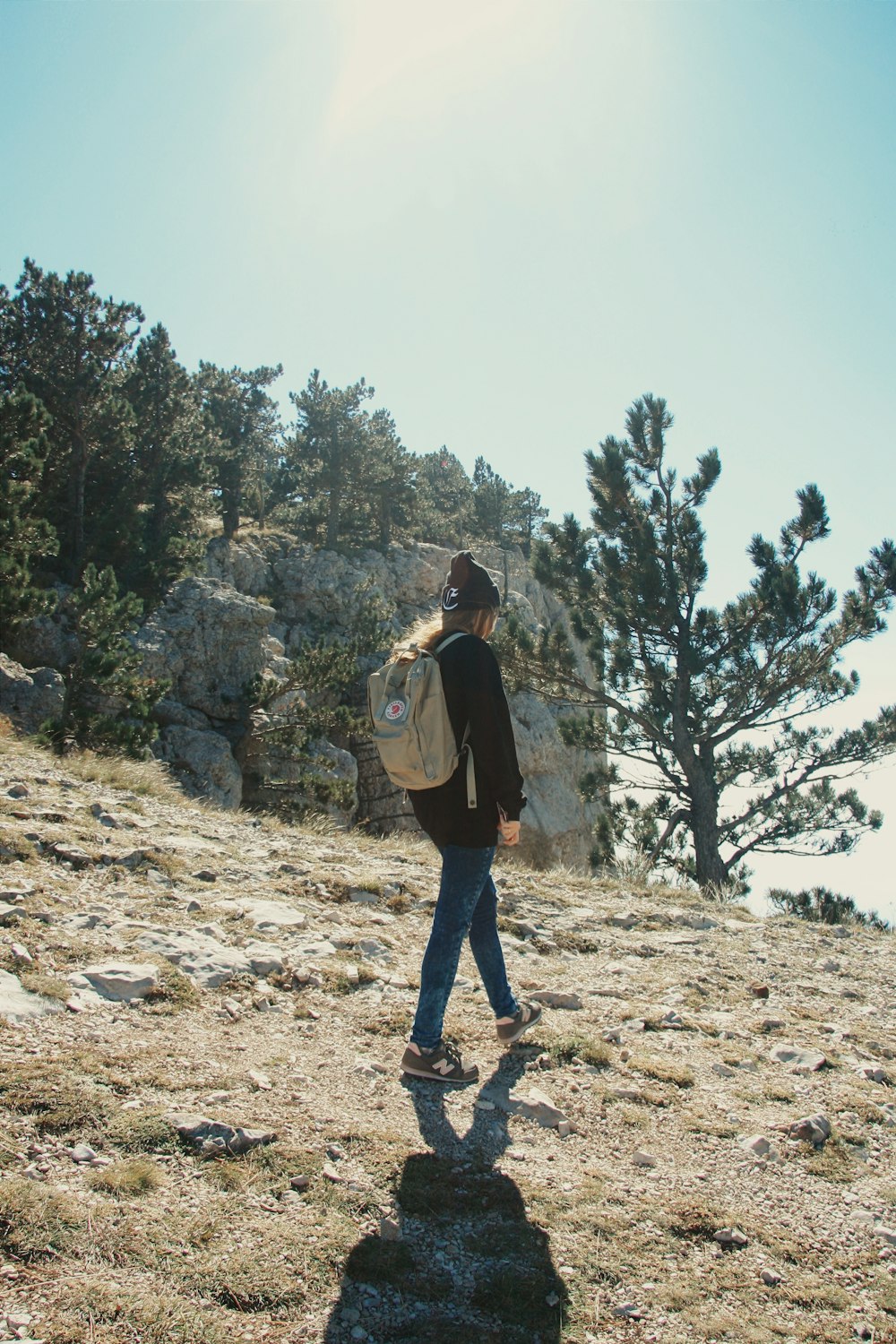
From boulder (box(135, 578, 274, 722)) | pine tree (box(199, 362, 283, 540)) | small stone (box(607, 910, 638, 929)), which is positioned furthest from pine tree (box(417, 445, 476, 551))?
small stone (box(607, 910, 638, 929))

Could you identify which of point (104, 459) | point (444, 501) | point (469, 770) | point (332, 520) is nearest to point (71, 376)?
point (104, 459)

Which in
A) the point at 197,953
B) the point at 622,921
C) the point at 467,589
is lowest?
the point at 197,953

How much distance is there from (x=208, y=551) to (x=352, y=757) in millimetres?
11269

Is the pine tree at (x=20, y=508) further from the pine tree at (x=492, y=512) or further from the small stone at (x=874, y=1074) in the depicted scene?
the pine tree at (x=492, y=512)

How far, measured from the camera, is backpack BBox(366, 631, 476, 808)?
3525mm

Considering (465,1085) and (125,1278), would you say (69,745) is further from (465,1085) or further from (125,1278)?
(125,1278)

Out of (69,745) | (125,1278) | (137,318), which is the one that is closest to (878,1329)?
(125,1278)

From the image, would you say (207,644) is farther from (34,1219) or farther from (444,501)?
(444,501)

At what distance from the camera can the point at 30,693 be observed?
47.6 feet

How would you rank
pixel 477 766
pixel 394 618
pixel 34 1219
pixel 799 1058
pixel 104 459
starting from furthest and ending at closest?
pixel 394 618 → pixel 104 459 → pixel 799 1058 → pixel 477 766 → pixel 34 1219

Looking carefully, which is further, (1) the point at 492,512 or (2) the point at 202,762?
(1) the point at 492,512

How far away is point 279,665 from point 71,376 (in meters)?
9.57

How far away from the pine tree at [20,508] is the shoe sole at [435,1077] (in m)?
12.7

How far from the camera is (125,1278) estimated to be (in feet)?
6.81
